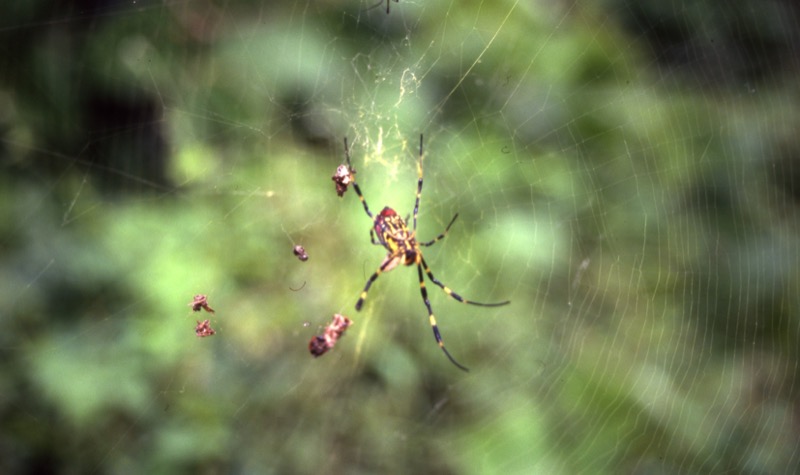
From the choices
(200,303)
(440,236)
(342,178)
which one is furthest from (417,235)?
(200,303)

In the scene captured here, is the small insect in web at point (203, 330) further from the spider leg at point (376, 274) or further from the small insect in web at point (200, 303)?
the spider leg at point (376, 274)

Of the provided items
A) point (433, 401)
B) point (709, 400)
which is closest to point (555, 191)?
point (433, 401)

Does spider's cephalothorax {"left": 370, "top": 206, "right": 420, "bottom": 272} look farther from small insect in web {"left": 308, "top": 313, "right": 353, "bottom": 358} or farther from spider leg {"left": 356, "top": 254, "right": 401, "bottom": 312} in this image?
small insect in web {"left": 308, "top": 313, "right": 353, "bottom": 358}

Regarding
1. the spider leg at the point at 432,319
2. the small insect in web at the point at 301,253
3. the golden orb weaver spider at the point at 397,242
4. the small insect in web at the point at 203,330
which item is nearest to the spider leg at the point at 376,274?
the golden orb weaver spider at the point at 397,242

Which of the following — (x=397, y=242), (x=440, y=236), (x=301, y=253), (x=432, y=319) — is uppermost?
(x=440, y=236)

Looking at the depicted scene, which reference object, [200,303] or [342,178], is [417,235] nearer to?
[342,178]

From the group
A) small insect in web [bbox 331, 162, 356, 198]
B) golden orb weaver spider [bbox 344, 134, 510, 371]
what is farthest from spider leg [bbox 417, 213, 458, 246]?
small insect in web [bbox 331, 162, 356, 198]
